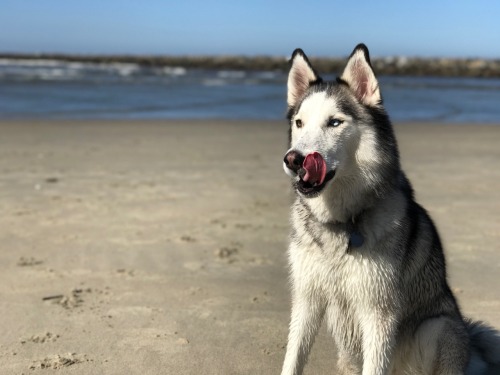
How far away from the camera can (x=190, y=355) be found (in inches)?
155

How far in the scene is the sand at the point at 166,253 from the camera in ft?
13.3

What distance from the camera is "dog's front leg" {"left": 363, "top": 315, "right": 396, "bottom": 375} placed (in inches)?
124

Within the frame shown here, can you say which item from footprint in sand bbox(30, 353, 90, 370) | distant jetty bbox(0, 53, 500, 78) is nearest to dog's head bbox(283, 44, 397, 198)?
footprint in sand bbox(30, 353, 90, 370)

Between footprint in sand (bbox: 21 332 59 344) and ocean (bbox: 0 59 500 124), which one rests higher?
ocean (bbox: 0 59 500 124)

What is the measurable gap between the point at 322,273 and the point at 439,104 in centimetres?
2175

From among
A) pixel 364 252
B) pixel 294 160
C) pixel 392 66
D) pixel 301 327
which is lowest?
pixel 301 327

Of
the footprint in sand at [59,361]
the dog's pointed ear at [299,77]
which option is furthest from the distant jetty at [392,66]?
the footprint in sand at [59,361]

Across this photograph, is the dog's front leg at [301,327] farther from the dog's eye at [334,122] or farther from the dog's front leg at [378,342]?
the dog's eye at [334,122]

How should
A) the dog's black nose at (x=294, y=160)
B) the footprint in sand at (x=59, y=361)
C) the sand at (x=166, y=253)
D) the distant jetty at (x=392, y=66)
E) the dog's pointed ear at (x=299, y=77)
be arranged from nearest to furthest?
the dog's black nose at (x=294, y=160) → the dog's pointed ear at (x=299, y=77) → the footprint in sand at (x=59, y=361) → the sand at (x=166, y=253) → the distant jetty at (x=392, y=66)

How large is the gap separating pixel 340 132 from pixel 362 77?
36cm

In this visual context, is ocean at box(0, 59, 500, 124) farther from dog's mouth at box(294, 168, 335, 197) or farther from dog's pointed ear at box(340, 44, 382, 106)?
dog's mouth at box(294, 168, 335, 197)

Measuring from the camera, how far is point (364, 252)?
10.4 ft

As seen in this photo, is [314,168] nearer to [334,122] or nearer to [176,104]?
[334,122]

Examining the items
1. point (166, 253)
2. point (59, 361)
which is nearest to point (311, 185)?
point (59, 361)
